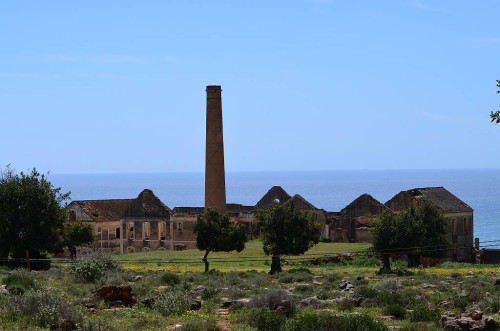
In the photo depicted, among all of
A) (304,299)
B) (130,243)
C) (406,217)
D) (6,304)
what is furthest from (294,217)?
(130,243)

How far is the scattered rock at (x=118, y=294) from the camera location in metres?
25.6

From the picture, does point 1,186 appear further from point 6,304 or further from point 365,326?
point 365,326

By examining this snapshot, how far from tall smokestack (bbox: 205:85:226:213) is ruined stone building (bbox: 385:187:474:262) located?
577 inches

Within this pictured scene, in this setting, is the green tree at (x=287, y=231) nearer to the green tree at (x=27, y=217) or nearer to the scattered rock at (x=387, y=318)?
the green tree at (x=27, y=217)

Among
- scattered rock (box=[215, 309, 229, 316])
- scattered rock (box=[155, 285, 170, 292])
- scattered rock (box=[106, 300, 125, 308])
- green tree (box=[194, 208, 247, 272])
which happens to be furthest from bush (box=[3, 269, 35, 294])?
green tree (box=[194, 208, 247, 272])

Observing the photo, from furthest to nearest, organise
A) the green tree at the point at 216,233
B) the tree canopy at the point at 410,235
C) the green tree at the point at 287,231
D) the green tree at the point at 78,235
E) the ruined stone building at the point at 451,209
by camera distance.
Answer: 1. the ruined stone building at the point at 451,209
2. the green tree at the point at 78,235
3. the green tree at the point at 216,233
4. the tree canopy at the point at 410,235
5. the green tree at the point at 287,231

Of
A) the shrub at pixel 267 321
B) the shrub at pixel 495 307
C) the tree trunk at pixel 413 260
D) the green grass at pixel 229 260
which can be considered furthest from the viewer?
the tree trunk at pixel 413 260

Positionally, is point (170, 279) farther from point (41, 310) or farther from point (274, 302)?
point (41, 310)

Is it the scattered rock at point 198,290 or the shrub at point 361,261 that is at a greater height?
the scattered rock at point 198,290

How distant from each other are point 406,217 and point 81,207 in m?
33.8

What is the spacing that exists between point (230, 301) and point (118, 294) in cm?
322

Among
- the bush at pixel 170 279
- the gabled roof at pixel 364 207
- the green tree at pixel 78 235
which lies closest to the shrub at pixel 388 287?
the bush at pixel 170 279

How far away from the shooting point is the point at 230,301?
25.9 m

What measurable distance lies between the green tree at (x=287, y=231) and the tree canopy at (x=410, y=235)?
149 inches
